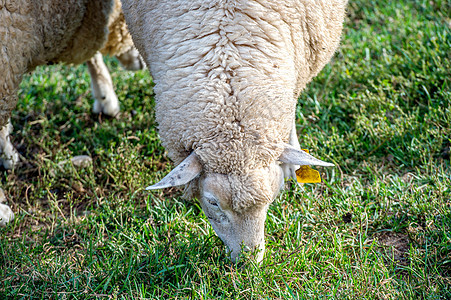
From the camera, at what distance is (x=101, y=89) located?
4.36 meters

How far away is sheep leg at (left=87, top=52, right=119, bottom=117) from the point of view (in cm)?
436

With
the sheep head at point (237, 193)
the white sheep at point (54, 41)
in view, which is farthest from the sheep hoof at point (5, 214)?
the sheep head at point (237, 193)

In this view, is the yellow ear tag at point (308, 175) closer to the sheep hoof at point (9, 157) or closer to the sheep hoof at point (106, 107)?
the sheep hoof at point (106, 107)

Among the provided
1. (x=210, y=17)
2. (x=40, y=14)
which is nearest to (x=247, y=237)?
(x=210, y=17)

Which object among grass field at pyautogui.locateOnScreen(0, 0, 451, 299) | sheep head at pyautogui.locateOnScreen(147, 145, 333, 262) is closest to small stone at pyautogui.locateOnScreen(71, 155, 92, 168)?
grass field at pyautogui.locateOnScreen(0, 0, 451, 299)

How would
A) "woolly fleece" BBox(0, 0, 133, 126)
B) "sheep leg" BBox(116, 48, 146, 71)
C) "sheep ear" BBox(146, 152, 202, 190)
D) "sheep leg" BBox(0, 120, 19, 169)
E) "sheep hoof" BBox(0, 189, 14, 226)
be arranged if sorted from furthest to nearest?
"sheep leg" BBox(116, 48, 146, 71)
"sheep leg" BBox(0, 120, 19, 169)
"sheep hoof" BBox(0, 189, 14, 226)
"woolly fleece" BBox(0, 0, 133, 126)
"sheep ear" BBox(146, 152, 202, 190)

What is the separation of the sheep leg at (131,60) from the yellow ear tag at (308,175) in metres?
2.57

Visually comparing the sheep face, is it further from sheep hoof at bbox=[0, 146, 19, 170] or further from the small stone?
sheep hoof at bbox=[0, 146, 19, 170]

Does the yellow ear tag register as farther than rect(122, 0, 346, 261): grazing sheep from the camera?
Yes

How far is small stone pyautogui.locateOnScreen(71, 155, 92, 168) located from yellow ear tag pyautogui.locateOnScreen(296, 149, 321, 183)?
1.86 m

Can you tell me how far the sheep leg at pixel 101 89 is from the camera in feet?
14.3

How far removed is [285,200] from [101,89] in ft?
7.05

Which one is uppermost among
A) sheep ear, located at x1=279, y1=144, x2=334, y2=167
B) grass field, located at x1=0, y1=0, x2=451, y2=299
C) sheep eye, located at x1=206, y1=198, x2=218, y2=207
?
sheep ear, located at x1=279, y1=144, x2=334, y2=167

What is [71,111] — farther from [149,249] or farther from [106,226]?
[149,249]
